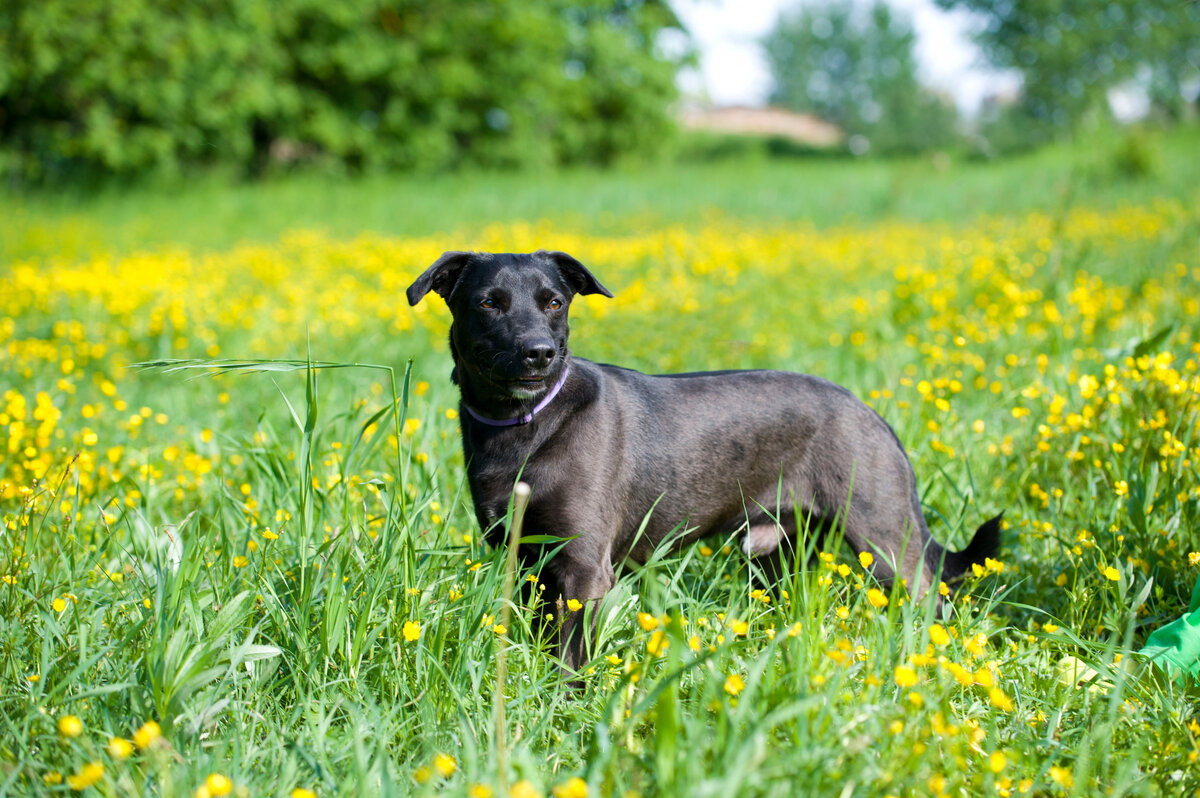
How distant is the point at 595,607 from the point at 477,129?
24.1 m

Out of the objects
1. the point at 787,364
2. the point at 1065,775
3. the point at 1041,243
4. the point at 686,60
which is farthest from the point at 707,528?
the point at 686,60

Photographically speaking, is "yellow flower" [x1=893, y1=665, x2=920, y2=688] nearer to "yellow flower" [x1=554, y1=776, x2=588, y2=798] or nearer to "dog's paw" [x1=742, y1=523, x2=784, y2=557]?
"yellow flower" [x1=554, y1=776, x2=588, y2=798]

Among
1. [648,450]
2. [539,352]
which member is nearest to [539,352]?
[539,352]

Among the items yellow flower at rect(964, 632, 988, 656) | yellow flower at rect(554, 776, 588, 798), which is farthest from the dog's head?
yellow flower at rect(964, 632, 988, 656)

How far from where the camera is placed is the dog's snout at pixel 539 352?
7.22ft

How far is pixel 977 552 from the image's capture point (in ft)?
7.93

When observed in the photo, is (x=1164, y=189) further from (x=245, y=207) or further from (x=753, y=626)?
(x=245, y=207)

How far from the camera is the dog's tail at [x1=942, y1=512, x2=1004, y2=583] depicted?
7.84 feet

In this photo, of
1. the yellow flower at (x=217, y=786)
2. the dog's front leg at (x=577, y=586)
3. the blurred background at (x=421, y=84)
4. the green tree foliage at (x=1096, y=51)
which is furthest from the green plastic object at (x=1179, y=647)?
the green tree foliage at (x=1096, y=51)

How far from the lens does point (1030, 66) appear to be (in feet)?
116

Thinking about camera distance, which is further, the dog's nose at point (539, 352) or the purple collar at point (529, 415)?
the purple collar at point (529, 415)

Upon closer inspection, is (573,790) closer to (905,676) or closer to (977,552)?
(905,676)

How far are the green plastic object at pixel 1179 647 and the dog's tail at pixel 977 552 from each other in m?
0.44

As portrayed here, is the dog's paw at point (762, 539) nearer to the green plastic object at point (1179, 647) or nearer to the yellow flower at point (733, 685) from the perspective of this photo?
the yellow flower at point (733, 685)
